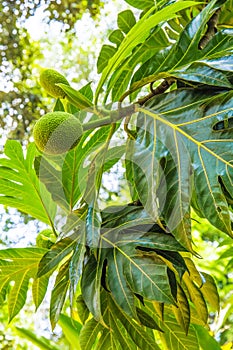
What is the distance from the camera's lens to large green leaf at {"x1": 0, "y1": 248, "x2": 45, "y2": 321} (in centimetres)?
71

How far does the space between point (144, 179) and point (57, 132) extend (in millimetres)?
96

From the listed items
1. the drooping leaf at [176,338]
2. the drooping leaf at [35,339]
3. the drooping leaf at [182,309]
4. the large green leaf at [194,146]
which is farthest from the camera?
the drooping leaf at [35,339]

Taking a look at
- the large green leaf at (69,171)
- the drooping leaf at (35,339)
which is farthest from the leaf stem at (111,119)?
the drooping leaf at (35,339)

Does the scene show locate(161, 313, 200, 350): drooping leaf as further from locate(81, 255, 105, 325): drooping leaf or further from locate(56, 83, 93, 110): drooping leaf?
locate(56, 83, 93, 110): drooping leaf

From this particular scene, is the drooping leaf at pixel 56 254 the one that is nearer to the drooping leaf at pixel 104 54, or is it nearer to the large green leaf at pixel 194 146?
the large green leaf at pixel 194 146

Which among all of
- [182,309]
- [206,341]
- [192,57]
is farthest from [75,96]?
[206,341]

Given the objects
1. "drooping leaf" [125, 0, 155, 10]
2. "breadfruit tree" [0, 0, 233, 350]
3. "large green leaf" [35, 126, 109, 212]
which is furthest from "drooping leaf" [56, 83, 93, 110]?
"drooping leaf" [125, 0, 155, 10]

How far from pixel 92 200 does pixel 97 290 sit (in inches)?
3.9

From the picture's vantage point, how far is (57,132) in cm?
55

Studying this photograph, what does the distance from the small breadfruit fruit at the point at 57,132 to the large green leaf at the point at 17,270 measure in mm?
188

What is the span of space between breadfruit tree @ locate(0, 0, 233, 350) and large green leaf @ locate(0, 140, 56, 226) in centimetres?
4

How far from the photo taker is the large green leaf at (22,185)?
766 mm

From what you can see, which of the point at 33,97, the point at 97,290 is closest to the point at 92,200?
the point at 97,290

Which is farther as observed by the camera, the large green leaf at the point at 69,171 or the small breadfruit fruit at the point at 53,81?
the large green leaf at the point at 69,171
